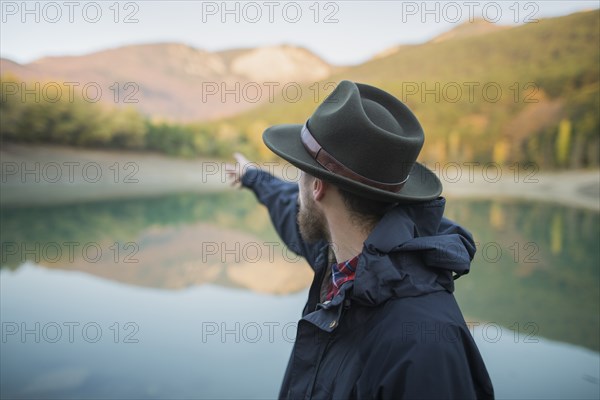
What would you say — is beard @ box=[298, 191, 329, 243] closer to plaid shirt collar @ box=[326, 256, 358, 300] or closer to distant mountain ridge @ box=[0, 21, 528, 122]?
plaid shirt collar @ box=[326, 256, 358, 300]

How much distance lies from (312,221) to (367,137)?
1.03ft

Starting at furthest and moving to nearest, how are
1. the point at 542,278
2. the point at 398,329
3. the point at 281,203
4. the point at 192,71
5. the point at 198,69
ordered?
the point at 192,71, the point at 198,69, the point at 542,278, the point at 281,203, the point at 398,329

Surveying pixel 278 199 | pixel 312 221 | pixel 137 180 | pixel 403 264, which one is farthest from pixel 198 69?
→ pixel 403 264

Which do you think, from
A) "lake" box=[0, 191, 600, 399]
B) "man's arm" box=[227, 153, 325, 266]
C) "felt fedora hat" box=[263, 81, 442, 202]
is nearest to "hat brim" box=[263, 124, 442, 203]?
"felt fedora hat" box=[263, 81, 442, 202]

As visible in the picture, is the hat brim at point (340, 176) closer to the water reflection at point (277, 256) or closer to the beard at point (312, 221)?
the beard at point (312, 221)

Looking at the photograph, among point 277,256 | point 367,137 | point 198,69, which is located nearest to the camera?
point 367,137

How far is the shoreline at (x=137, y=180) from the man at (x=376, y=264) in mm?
5454

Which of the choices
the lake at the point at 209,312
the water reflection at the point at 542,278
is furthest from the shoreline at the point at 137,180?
the lake at the point at 209,312

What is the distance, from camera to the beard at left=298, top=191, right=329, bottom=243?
117 centimetres

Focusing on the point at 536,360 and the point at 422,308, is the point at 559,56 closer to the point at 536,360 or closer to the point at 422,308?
the point at 536,360

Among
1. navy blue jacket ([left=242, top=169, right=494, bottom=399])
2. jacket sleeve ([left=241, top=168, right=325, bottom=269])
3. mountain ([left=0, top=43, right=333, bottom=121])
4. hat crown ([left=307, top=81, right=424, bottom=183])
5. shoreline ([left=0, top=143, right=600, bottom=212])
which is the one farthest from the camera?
mountain ([left=0, top=43, right=333, bottom=121])

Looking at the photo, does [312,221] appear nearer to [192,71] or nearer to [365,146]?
[365,146]

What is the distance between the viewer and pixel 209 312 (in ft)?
12.8

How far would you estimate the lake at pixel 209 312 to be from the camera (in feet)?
8.46
